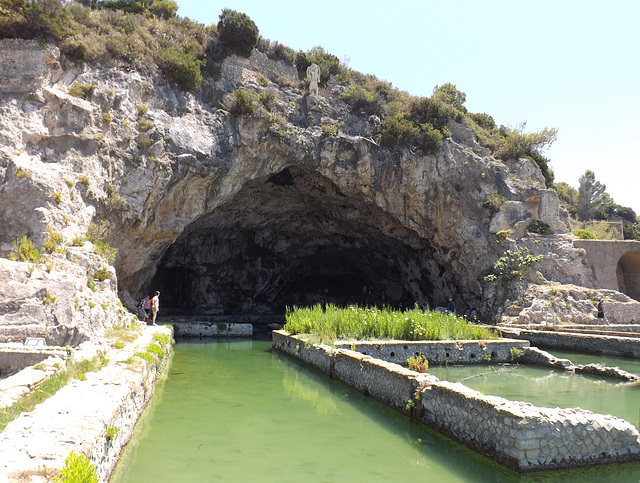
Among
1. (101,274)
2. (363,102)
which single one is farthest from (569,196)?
(101,274)

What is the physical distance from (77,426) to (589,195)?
2232 inches

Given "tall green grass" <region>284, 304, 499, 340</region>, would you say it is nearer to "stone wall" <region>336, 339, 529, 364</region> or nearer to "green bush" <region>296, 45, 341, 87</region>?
"stone wall" <region>336, 339, 529, 364</region>

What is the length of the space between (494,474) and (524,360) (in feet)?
31.3

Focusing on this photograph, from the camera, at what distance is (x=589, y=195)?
164ft

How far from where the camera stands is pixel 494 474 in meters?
5.17

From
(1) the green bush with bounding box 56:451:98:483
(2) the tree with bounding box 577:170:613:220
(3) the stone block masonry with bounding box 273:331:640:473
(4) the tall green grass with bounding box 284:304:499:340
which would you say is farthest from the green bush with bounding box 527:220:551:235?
(2) the tree with bounding box 577:170:613:220

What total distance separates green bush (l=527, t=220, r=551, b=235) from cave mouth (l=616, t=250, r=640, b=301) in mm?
4915

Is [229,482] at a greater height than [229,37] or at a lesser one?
lesser

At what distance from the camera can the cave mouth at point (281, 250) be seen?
26817 millimetres

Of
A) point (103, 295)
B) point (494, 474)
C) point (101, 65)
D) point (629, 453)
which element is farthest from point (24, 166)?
point (629, 453)

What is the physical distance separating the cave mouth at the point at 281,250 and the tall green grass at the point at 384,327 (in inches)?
468

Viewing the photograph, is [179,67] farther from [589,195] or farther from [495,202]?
[589,195]

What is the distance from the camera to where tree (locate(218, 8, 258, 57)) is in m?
23.2

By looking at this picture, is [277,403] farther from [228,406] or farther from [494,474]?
[494,474]
